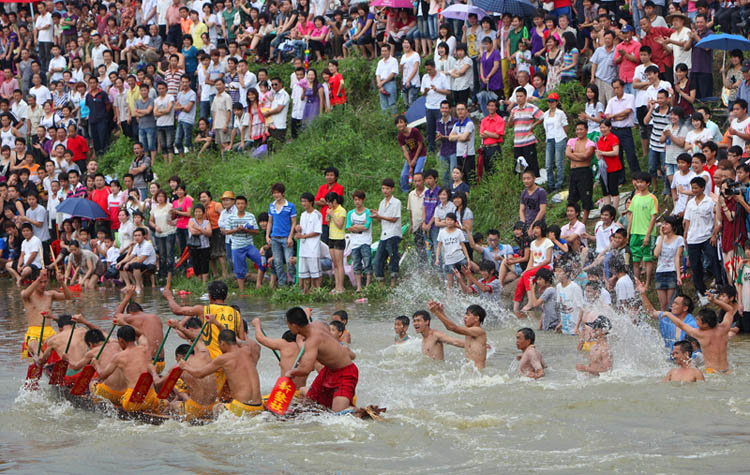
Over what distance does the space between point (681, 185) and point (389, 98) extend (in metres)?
8.60

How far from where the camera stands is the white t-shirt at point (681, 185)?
572 inches

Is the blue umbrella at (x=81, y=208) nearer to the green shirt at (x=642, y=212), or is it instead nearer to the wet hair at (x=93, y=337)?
the wet hair at (x=93, y=337)

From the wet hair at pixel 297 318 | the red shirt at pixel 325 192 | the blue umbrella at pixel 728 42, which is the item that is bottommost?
the wet hair at pixel 297 318

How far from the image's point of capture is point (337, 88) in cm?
2200

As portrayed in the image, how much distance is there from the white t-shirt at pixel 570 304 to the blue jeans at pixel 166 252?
28.1ft

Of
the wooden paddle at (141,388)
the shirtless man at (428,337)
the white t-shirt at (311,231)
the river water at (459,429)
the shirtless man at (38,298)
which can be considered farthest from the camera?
the white t-shirt at (311,231)

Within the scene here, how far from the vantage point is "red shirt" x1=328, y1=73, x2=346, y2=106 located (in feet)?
71.9

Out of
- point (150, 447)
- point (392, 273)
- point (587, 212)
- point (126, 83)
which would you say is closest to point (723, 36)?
point (587, 212)

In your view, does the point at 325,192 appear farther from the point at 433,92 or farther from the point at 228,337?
the point at 228,337

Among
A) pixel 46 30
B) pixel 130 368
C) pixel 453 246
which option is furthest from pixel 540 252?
pixel 46 30

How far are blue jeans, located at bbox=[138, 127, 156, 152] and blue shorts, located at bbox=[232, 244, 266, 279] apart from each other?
19.4 ft

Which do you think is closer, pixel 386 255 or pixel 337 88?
pixel 386 255

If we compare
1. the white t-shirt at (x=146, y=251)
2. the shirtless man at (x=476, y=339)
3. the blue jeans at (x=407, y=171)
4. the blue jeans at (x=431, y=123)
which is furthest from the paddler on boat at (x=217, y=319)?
the blue jeans at (x=431, y=123)

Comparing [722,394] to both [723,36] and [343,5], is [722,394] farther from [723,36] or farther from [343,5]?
[343,5]
